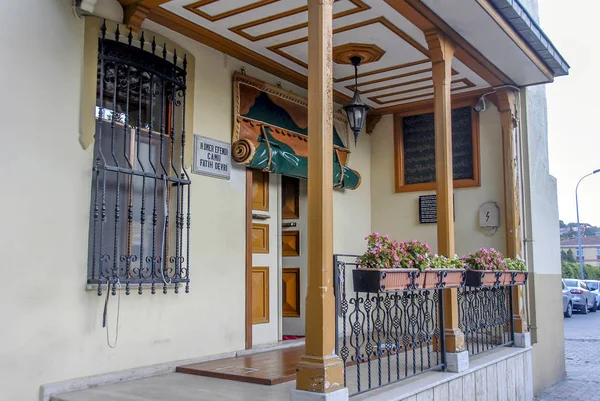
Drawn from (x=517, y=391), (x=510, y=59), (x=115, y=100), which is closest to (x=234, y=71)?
(x=115, y=100)

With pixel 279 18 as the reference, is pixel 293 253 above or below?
below

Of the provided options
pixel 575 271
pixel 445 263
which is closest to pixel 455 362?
pixel 445 263

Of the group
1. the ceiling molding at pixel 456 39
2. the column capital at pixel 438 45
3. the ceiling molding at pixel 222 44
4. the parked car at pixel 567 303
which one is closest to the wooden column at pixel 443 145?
the column capital at pixel 438 45

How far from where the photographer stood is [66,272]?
401cm

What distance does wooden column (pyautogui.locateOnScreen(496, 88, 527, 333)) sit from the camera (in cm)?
682

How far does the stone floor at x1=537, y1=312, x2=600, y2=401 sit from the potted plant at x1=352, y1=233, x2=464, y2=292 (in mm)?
3477

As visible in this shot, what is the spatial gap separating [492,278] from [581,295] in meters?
16.9

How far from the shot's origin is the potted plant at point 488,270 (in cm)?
537

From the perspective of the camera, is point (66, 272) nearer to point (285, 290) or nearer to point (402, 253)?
point (402, 253)

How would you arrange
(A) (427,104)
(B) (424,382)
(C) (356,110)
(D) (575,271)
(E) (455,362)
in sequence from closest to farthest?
(B) (424,382) < (E) (455,362) < (C) (356,110) < (A) (427,104) < (D) (575,271)

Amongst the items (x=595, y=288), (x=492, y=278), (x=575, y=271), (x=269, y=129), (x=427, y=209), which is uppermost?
(x=269, y=129)

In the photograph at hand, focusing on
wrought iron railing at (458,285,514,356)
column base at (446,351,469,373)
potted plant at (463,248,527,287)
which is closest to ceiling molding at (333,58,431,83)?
potted plant at (463,248,527,287)

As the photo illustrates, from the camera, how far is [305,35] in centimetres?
535

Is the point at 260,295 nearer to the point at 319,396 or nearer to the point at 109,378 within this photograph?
the point at 109,378
